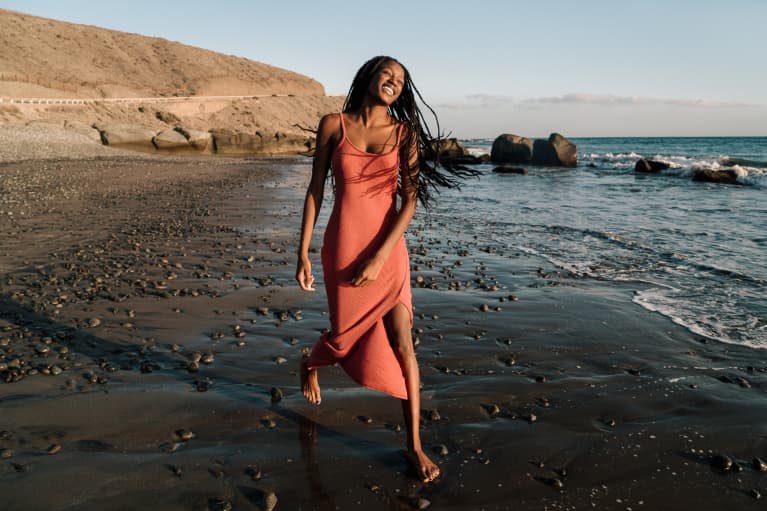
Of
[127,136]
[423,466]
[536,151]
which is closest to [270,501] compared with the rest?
[423,466]

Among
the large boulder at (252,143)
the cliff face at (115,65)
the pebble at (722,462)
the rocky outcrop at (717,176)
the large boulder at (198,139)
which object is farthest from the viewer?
the cliff face at (115,65)

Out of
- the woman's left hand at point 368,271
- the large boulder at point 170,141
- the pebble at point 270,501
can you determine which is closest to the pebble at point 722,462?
the woman's left hand at point 368,271

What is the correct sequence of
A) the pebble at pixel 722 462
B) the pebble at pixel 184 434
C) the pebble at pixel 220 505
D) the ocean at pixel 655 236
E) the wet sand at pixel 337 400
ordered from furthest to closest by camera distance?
the ocean at pixel 655 236
the pebble at pixel 184 434
the pebble at pixel 722 462
the wet sand at pixel 337 400
the pebble at pixel 220 505

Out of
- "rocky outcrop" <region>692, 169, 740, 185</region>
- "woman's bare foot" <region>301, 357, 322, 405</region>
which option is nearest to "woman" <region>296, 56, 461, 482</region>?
"woman's bare foot" <region>301, 357, 322, 405</region>

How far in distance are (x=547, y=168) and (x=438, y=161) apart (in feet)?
113

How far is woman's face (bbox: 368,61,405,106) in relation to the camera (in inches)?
125

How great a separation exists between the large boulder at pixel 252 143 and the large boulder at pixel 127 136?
21.2 feet

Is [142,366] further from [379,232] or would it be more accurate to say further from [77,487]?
[379,232]

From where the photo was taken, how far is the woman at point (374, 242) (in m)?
3.16

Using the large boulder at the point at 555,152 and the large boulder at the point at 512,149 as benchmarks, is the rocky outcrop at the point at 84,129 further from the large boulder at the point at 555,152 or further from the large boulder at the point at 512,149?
the large boulder at the point at 555,152

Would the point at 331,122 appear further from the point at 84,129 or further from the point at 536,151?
the point at 84,129

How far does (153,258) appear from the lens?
800cm

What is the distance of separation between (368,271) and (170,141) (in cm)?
4334

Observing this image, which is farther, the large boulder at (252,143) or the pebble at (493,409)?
the large boulder at (252,143)
